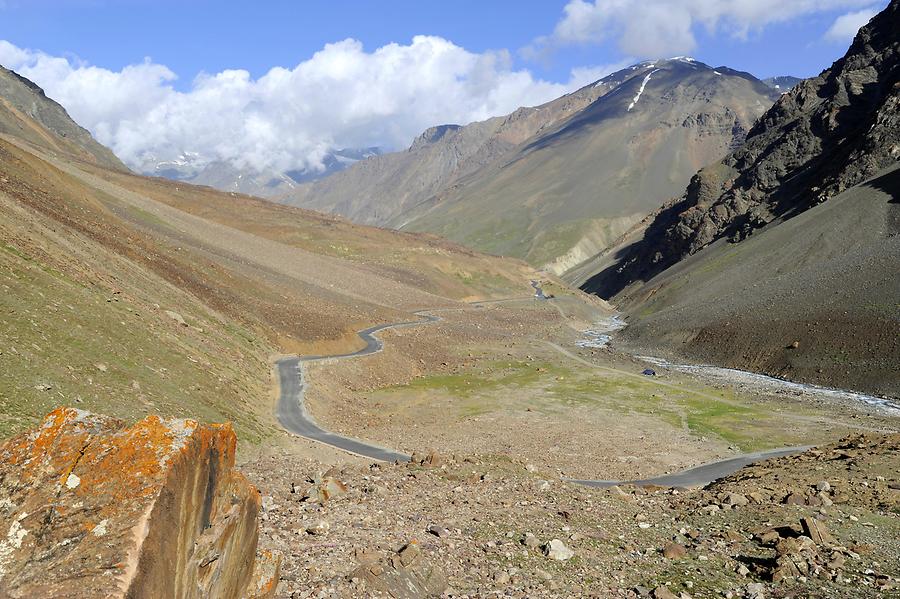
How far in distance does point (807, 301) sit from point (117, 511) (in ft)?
268

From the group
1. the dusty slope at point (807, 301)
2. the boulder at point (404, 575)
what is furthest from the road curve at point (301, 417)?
the dusty slope at point (807, 301)

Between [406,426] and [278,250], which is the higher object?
[278,250]

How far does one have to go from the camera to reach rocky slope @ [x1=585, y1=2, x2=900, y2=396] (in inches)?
2653

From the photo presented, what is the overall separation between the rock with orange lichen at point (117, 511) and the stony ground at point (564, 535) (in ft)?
11.5

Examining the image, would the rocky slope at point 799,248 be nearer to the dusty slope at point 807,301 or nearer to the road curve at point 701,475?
the dusty slope at point 807,301

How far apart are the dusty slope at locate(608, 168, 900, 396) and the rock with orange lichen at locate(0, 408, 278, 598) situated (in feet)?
205

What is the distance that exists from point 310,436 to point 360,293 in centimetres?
6637

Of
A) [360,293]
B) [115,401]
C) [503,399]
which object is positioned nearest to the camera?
[115,401]

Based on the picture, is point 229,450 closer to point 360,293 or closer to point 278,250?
point 360,293

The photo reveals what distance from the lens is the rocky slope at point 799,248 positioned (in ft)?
221

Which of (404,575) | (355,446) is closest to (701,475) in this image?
(355,446)

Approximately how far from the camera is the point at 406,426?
44.5 m

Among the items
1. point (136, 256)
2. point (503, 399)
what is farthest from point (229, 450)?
point (136, 256)

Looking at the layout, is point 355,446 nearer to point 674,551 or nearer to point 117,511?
point 674,551
